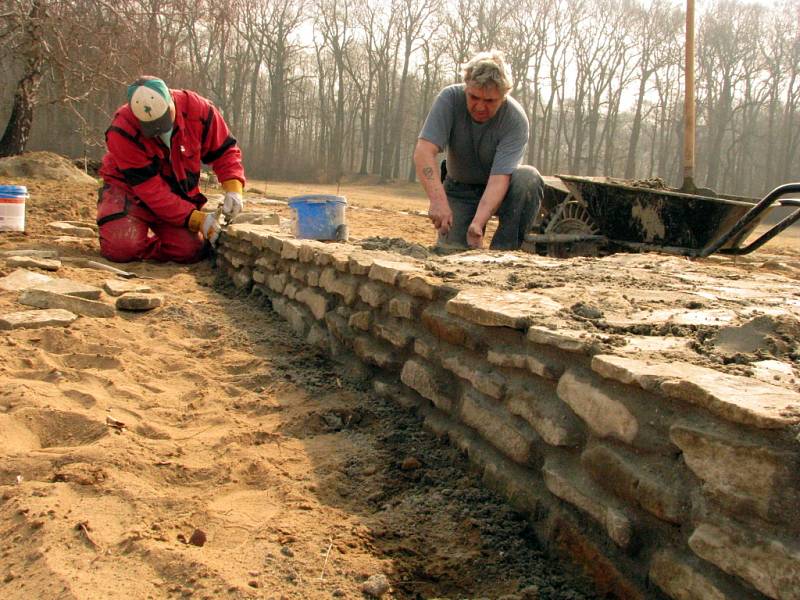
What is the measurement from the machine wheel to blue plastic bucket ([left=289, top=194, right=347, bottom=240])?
2.17m

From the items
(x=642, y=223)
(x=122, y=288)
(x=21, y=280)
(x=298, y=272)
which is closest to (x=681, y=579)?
(x=298, y=272)

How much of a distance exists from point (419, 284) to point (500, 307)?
473 mm

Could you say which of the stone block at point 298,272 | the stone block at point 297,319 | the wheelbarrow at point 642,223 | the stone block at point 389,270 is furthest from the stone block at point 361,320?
the wheelbarrow at point 642,223

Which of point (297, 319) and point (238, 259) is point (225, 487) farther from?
point (238, 259)

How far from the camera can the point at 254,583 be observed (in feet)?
5.08

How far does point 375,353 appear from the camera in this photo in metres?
2.76

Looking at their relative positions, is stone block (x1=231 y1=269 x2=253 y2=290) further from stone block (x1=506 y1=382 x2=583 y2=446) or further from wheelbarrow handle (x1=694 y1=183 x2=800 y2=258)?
wheelbarrow handle (x1=694 y1=183 x2=800 y2=258)

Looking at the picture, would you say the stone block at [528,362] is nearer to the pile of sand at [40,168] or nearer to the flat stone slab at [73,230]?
the flat stone slab at [73,230]

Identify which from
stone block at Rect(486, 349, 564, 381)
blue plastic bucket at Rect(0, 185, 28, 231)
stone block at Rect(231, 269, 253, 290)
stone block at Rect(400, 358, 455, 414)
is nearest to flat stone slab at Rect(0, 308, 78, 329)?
stone block at Rect(231, 269, 253, 290)

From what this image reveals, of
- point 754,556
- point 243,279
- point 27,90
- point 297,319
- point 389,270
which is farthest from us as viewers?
point 27,90

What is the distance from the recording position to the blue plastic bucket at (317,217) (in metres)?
4.03

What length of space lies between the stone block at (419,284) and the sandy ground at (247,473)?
0.59 ft

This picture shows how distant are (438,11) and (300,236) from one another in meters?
32.4

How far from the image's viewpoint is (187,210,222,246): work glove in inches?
196
